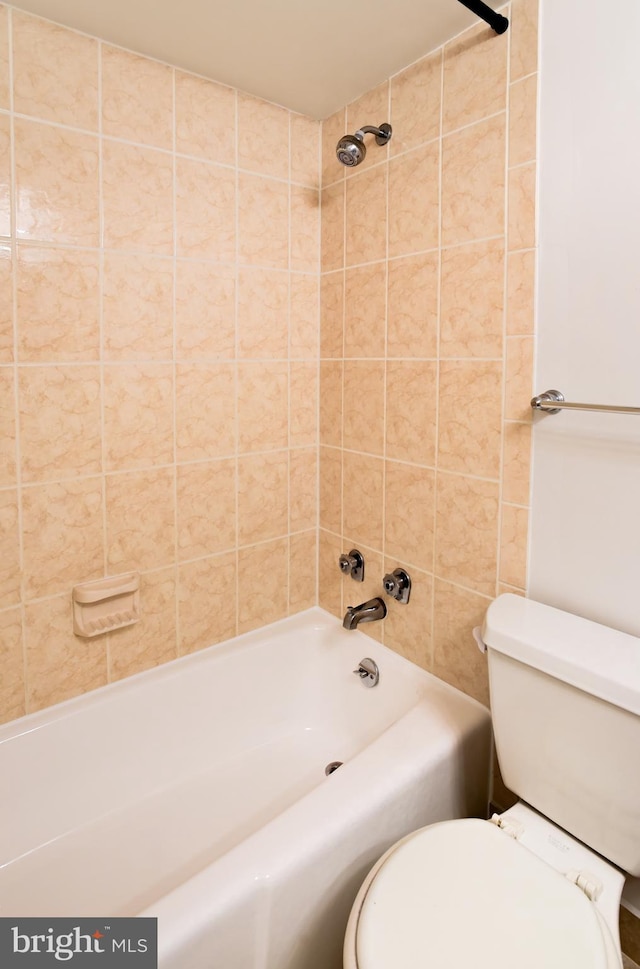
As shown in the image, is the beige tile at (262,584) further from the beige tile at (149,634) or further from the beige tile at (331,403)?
the beige tile at (331,403)

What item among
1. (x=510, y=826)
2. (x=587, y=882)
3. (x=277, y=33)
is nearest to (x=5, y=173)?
(x=277, y=33)

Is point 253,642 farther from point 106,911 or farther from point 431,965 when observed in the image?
point 431,965

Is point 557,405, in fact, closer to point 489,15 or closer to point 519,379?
point 519,379

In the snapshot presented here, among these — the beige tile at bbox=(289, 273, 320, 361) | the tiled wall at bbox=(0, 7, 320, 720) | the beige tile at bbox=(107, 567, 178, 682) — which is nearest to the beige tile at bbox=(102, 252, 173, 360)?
the tiled wall at bbox=(0, 7, 320, 720)

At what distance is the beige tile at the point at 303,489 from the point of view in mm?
1971

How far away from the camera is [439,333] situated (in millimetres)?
1503

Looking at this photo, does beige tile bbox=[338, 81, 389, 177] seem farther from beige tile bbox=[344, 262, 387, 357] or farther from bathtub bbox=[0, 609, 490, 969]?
bathtub bbox=[0, 609, 490, 969]

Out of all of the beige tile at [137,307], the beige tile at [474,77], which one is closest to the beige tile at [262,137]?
the beige tile at [137,307]

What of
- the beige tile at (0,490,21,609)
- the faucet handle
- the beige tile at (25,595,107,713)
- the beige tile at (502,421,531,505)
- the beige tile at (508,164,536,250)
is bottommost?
the beige tile at (25,595,107,713)

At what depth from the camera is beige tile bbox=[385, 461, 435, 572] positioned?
5.23ft

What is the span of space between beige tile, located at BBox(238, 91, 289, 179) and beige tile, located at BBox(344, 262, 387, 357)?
0.42 metres

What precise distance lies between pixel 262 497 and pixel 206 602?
399 millimetres

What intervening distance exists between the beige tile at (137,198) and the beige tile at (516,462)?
1.09m

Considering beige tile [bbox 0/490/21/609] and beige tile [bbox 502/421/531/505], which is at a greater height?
beige tile [bbox 502/421/531/505]
